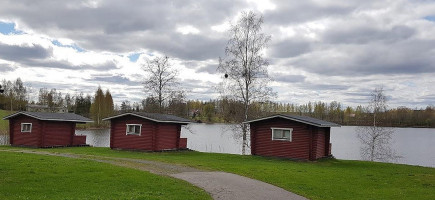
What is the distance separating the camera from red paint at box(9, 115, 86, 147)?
113 feet

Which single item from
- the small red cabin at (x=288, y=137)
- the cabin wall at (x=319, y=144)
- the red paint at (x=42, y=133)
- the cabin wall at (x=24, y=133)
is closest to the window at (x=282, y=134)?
the small red cabin at (x=288, y=137)

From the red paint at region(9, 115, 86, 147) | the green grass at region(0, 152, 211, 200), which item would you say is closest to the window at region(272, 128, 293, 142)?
the green grass at region(0, 152, 211, 200)

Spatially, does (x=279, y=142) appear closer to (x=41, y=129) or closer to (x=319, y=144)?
(x=319, y=144)

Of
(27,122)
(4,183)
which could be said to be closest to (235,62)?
(27,122)

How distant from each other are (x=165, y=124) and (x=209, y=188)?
747 inches

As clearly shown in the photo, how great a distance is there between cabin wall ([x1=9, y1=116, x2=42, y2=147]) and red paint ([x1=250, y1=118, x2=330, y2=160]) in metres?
19.1

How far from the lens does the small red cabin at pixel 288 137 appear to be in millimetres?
27594

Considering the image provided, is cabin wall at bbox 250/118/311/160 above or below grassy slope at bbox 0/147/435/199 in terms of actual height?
above

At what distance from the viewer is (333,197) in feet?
45.5

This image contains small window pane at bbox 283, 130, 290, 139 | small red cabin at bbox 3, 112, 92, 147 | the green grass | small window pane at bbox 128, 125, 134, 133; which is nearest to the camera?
the green grass

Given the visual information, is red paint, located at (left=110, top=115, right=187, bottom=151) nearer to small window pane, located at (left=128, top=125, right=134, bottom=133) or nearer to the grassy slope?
small window pane, located at (left=128, top=125, right=134, bottom=133)

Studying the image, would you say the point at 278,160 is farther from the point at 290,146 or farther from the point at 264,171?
the point at 264,171

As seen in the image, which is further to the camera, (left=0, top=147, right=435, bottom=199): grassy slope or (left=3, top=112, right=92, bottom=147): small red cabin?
(left=3, top=112, right=92, bottom=147): small red cabin

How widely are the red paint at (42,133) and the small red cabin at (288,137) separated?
18.2 metres
